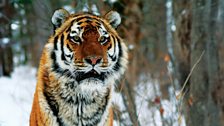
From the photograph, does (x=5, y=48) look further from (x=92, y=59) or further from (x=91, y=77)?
(x=92, y=59)

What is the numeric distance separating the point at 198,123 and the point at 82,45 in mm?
2313

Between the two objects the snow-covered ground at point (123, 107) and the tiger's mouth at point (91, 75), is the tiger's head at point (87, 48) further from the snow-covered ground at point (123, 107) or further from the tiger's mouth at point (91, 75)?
the snow-covered ground at point (123, 107)

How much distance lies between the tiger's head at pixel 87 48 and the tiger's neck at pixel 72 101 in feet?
0.25

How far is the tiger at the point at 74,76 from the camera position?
3826mm

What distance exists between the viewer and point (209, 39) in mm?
5414

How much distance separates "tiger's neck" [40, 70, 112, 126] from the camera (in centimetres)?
395

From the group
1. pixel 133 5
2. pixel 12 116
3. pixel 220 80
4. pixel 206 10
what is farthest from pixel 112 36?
pixel 133 5

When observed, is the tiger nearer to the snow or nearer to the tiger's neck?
the tiger's neck

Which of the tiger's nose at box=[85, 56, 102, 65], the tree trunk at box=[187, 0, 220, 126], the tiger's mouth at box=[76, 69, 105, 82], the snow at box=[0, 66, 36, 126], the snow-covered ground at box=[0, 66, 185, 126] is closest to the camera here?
the tiger's nose at box=[85, 56, 102, 65]

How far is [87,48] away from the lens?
3635 mm

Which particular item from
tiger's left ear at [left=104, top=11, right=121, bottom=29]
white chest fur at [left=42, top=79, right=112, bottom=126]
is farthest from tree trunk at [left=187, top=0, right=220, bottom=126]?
white chest fur at [left=42, top=79, right=112, bottom=126]

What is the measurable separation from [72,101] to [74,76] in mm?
227

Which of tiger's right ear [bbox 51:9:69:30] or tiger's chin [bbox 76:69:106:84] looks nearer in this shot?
tiger's chin [bbox 76:69:106:84]

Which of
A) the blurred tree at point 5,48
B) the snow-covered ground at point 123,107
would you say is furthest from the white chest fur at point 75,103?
the blurred tree at point 5,48
